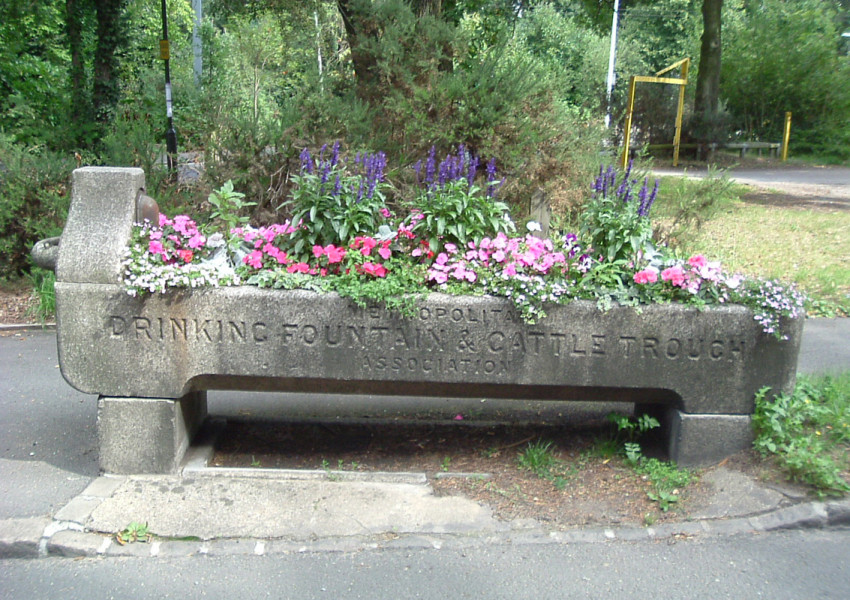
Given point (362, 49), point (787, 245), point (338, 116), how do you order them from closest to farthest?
point (338, 116)
point (362, 49)
point (787, 245)

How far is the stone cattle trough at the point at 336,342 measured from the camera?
12.4 feet

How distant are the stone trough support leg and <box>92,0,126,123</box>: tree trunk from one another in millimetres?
9961

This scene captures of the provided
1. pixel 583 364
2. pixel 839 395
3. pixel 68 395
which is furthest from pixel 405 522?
pixel 68 395

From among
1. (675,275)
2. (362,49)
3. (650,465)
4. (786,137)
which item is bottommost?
(650,465)

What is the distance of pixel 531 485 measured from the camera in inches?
157

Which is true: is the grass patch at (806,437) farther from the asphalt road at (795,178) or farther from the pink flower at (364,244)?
the asphalt road at (795,178)

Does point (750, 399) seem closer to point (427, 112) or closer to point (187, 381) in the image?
point (187, 381)

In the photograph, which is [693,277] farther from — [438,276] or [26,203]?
[26,203]

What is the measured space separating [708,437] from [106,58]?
1202cm

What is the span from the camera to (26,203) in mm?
8023

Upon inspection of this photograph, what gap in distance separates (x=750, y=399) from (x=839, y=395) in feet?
3.00

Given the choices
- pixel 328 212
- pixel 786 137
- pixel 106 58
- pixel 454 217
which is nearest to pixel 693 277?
pixel 454 217

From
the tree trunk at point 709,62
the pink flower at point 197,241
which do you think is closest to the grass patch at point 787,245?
the pink flower at point 197,241

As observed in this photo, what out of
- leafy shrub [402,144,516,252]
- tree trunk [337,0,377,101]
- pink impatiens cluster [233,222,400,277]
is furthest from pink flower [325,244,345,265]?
tree trunk [337,0,377,101]
